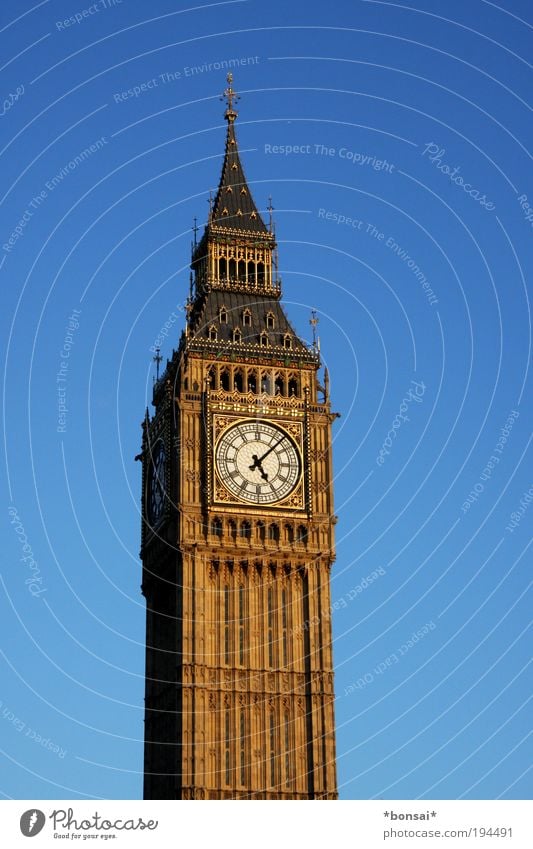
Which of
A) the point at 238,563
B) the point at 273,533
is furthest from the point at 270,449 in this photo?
the point at 238,563

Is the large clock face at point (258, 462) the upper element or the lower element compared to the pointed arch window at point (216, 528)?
upper

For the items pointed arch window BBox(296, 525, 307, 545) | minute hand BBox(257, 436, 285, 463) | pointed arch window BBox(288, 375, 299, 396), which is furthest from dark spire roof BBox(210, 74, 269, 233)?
pointed arch window BBox(296, 525, 307, 545)

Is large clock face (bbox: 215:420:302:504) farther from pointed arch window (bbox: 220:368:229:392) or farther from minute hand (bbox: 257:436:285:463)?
pointed arch window (bbox: 220:368:229:392)

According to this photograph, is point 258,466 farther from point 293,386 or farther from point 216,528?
point 293,386

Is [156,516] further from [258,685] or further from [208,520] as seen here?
[258,685]

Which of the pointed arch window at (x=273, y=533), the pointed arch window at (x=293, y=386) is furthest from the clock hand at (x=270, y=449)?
the pointed arch window at (x=273, y=533)

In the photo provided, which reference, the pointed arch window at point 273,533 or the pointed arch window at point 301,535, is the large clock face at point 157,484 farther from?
the pointed arch window at point 301,535

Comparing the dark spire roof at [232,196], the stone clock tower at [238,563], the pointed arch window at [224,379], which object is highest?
the dark spire roof at [232,196]
